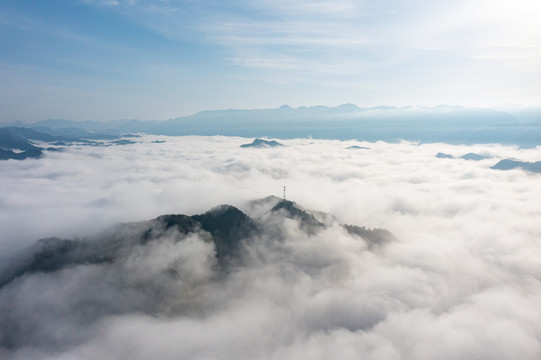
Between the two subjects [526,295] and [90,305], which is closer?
[526,295]

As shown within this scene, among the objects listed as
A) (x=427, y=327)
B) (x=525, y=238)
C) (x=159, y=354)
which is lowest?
(x=159, y=354)

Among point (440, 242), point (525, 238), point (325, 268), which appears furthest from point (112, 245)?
point (525, 238)

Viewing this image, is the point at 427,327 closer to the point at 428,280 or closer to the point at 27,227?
the point at 428,280

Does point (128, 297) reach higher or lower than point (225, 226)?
lower

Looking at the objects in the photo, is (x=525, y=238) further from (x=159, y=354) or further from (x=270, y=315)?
(x=159, y=354)


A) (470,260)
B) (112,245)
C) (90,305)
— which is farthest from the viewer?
(112,245)

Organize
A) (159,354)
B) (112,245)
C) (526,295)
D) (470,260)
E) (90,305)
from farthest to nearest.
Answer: (112,245) < (470,260) < (90,305) < (526,295) < (159,354)
